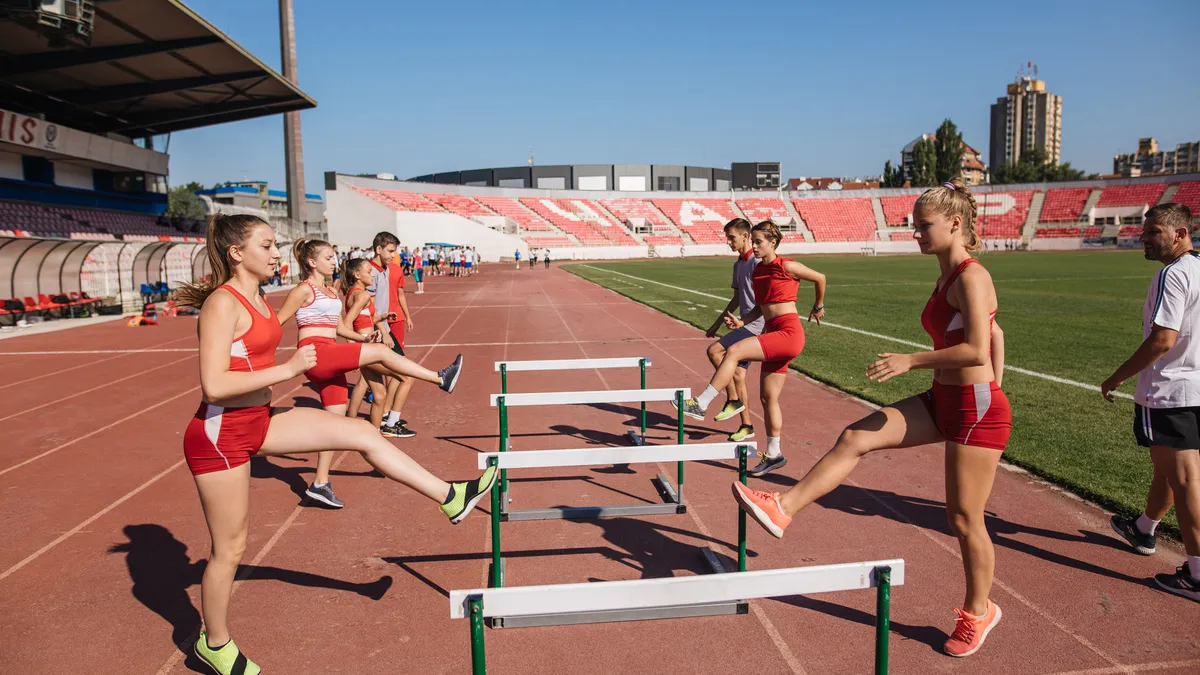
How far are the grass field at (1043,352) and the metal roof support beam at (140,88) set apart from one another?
18.6 meters

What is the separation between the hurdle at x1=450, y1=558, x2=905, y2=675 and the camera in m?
2.12

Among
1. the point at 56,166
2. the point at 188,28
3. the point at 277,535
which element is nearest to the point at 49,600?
the point at 277,535

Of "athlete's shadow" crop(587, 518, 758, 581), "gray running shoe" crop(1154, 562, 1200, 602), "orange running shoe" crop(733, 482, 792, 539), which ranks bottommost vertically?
"athlete's shadow" crop(587, 518, 758, 581)

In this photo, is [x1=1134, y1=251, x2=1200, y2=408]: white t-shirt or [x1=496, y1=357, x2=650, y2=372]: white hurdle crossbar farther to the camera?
[x1=496, y1=357, x2=650, y2=372]: white hurdle crossbar

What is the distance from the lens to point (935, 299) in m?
3.38

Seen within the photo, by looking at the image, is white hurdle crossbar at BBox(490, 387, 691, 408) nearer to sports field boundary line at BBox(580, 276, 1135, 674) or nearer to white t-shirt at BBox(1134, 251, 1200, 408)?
sports field boundary line at BBox(580, 276, 1135, 674)

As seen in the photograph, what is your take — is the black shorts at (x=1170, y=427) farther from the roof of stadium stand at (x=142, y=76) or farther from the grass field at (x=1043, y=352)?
the roof of stadium stand at (x=142, y=76)

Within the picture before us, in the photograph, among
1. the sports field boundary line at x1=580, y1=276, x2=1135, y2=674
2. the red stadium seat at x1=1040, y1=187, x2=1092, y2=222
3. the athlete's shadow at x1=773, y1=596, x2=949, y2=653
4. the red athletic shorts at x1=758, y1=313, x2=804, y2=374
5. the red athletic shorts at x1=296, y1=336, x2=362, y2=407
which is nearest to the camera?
the sports field boundary line at x1=580, y1=276, x2=1135, y2=674

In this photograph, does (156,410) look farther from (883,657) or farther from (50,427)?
(883,657)

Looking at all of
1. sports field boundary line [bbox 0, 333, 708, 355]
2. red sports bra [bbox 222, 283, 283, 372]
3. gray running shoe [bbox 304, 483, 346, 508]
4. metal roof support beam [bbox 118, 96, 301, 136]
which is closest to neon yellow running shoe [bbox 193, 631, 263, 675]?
red sports bra [bbox 222, 283, 283, 372]

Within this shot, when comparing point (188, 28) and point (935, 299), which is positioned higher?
point (188, 28)

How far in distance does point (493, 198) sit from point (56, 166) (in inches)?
1634

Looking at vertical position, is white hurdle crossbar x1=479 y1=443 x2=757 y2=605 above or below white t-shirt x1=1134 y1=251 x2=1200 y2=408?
below

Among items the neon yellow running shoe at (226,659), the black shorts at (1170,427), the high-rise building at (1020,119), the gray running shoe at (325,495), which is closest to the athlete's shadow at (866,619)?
the black shorts at (1170,427)
